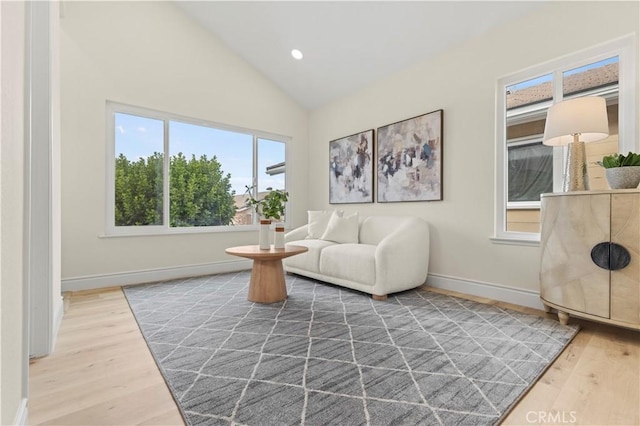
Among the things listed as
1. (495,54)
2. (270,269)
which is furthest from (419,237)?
(495,54)

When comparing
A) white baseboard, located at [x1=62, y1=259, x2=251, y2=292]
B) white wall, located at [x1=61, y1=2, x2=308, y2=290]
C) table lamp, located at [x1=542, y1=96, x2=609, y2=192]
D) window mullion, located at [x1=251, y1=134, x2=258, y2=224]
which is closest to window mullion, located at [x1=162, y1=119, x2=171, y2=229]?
white wall, located at [x1=61, y1=2, x2=308, y2=290]

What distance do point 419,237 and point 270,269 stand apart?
157 centimetres

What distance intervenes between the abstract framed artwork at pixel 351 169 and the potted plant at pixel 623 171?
2.45 metres

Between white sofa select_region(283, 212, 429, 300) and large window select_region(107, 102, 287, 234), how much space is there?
1.47 meters

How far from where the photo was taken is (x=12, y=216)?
1.03 meters

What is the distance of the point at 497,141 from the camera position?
291cm

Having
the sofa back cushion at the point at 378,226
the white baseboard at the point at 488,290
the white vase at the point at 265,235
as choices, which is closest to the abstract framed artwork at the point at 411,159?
the sofa back cushion at the point at 378,226

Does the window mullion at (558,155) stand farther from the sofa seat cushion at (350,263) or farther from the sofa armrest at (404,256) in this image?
the sofa seat cushion at (350,263)

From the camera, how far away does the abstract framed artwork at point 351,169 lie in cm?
417

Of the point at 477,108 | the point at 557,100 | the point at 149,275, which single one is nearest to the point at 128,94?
the point at 149,275

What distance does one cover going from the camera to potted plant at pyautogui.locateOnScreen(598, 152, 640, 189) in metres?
1.92

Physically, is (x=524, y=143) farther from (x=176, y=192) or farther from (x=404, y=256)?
(x=176, y=192)

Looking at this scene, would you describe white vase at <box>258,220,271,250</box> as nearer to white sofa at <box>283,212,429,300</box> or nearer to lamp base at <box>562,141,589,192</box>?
white sofa at <box>283,212,429,300</box>

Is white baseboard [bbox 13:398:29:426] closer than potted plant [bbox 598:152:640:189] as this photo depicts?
Yes
